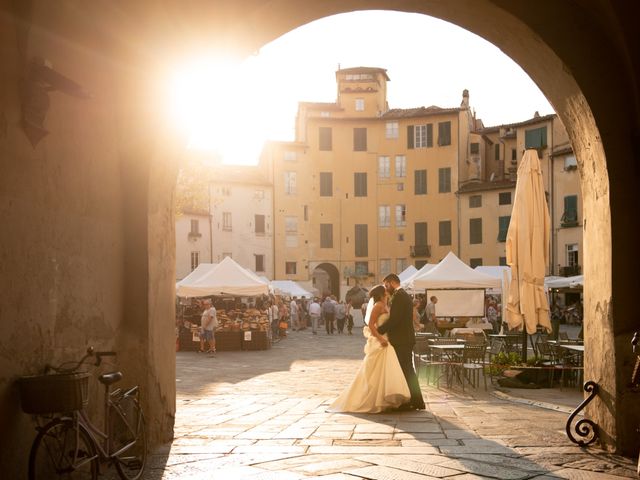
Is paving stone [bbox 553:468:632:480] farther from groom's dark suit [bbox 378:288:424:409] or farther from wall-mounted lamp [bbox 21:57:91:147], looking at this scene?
wall-mounted lamp [bbox 21:57:91:147]

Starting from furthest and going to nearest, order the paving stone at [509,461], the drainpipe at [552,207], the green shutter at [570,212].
A: the drainpipe at [552,207] → the green shutter at [570,212] → the paving stone at [509,461]

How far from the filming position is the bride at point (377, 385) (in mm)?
9344

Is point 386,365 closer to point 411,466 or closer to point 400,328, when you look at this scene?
point 400,328

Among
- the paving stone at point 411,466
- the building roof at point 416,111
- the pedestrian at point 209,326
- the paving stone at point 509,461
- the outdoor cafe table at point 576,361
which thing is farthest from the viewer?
the building roof at point 416,111

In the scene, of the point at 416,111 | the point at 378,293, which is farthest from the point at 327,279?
the point at 378,293

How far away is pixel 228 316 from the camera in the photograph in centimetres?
2231

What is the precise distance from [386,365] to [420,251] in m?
40.6

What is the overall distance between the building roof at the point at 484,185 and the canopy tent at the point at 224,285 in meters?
27.0

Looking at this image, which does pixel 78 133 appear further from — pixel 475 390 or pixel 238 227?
pixel 238 227

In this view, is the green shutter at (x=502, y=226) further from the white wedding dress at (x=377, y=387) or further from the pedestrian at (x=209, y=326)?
the white wedding dress at (x=377, y=387)

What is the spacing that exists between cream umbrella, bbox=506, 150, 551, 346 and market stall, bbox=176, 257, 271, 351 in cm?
937

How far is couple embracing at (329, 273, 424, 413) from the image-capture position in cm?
936

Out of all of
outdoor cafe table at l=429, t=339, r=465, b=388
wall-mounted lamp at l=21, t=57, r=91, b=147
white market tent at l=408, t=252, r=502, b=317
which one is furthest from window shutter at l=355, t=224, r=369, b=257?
wall-mounted lamp at l=21, t=57, r=91, b=147

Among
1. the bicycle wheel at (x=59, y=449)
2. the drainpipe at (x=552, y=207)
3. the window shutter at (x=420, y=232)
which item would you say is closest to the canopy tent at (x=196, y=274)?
the bicycle wheel at (x=59, y=449)
